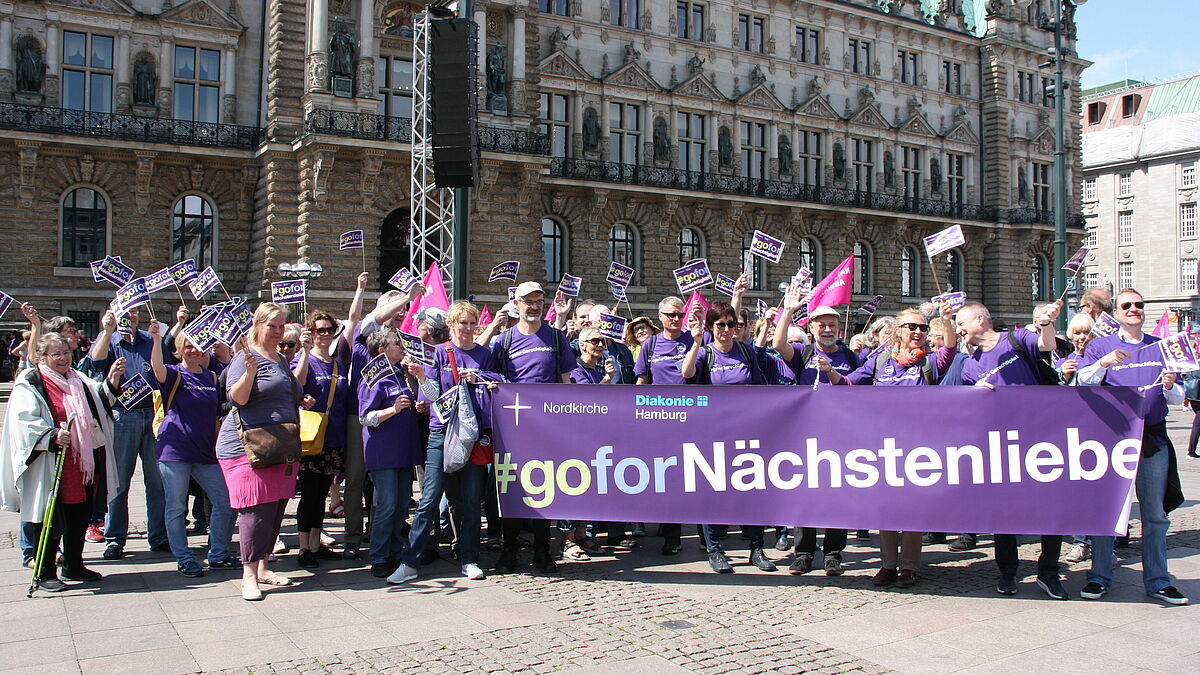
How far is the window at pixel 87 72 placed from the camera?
26766 mm

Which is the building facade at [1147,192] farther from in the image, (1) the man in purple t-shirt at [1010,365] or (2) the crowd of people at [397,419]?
(1) the man in purple t-shirt at [1010,365]

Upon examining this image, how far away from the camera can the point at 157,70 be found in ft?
90.6

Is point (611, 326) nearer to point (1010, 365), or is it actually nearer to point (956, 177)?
point (1010, 365)

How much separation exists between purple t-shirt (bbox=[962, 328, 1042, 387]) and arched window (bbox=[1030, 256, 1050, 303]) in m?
43.8

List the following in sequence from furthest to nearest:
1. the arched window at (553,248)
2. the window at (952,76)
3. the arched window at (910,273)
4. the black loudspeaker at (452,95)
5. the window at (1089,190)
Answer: the window at (1089,190) → the window at (952,76) → the arched window at (910,273) → the arched window at (553,248) → the black loudspeaker at (452,95)

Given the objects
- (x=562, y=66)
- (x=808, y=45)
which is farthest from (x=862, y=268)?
(x=562, y=66)

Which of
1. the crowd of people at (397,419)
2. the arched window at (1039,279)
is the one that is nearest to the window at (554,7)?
the arched window at (1039,279)

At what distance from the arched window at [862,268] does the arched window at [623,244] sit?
11.1 metres

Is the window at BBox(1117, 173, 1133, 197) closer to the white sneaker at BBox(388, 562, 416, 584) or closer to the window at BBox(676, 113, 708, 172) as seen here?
Result: the window at BBox(676, 113, 708, 172)

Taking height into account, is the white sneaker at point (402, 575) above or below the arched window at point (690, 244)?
below

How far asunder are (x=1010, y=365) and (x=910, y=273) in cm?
3881

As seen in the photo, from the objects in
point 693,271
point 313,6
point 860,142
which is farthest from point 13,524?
point 860,142

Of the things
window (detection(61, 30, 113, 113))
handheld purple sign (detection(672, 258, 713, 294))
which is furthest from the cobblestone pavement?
window (detection(61, 30, 113, 113))

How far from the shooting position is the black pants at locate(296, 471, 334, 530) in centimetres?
767
